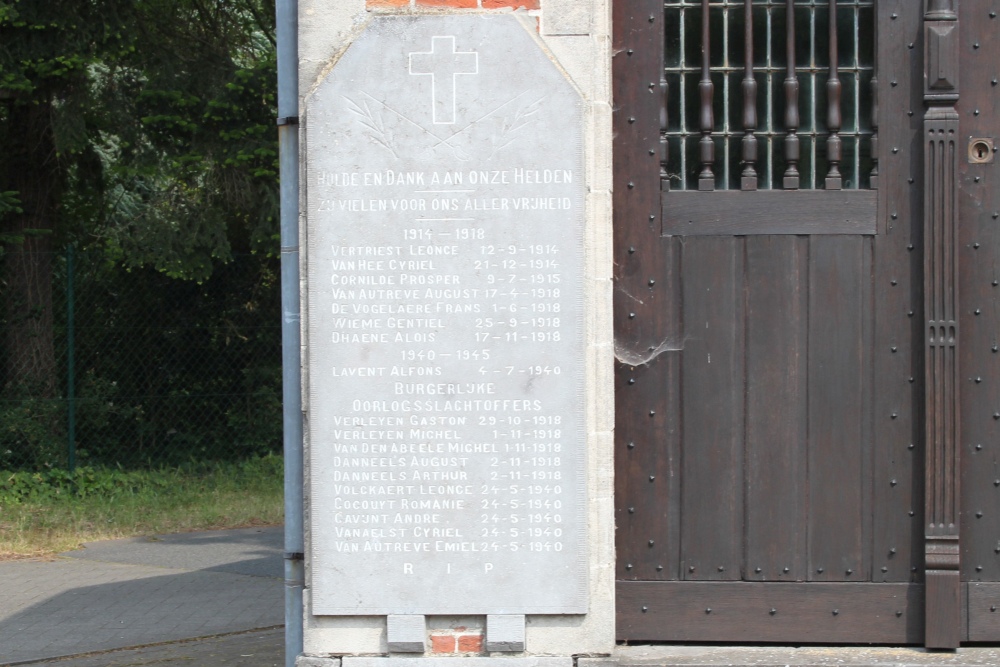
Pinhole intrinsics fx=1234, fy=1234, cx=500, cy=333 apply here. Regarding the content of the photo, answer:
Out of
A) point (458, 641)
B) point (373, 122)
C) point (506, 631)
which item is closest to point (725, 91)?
point (373, 122)

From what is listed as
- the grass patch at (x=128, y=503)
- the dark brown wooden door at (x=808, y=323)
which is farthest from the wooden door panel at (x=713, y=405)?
the grass patch at (x=128, y=503)

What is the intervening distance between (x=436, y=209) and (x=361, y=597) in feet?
4.84

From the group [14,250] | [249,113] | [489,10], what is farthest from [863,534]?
[14,250]

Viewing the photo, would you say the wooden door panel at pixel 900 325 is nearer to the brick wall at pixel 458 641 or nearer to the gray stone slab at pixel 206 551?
the brick wall at pixel 458 641

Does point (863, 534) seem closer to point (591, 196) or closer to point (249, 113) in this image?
point (591, 196)

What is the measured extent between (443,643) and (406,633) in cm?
15

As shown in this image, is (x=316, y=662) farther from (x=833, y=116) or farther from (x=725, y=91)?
(x=833, y=116)

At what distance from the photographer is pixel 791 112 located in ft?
16.0

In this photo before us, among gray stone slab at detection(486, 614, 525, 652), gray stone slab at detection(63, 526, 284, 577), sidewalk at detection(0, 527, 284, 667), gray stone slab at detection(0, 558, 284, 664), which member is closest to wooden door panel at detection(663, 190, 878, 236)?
gray stone slab at detection(486, 614, 525, 652)

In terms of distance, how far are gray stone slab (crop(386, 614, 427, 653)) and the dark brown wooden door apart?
83cm

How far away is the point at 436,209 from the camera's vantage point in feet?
15.0

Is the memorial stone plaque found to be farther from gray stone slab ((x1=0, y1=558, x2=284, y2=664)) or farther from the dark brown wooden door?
gray stone slab ((x1=0, y1=558, x2=284, y2=664))

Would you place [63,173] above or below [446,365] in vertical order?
above

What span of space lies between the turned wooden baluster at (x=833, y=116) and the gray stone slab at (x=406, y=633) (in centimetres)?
231
